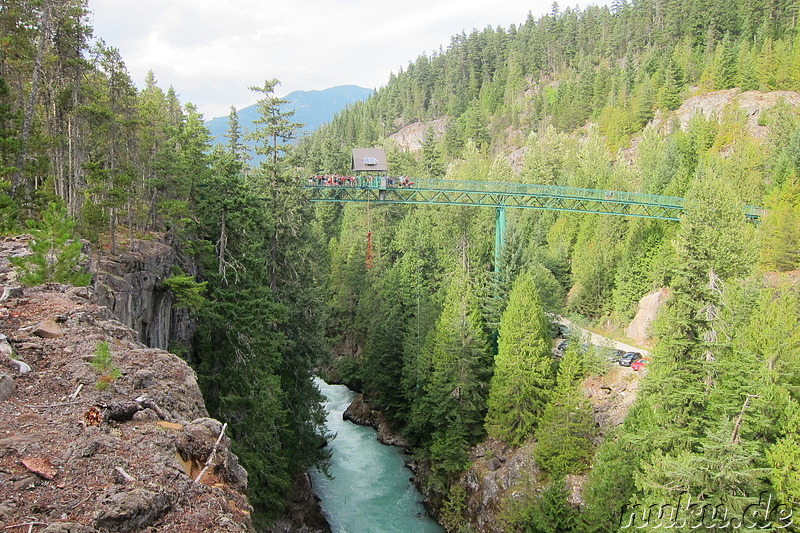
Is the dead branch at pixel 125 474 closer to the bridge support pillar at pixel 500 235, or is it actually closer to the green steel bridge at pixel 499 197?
the bridge support pillar at pixel 500 235

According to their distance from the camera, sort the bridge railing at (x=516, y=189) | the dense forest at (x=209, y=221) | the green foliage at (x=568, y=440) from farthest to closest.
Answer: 1. the bridge railing at (x=516, y=189)
2. the green foliage at (x=568, y=440)
3. the dense forest at (x=209, y=221)

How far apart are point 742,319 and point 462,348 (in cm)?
1464

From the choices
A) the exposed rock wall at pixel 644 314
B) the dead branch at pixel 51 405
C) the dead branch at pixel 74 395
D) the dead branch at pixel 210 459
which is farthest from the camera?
the exposed rock wall at pixel 644 314

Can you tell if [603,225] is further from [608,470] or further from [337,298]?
[608,470]

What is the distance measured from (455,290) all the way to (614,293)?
1793 centimetres

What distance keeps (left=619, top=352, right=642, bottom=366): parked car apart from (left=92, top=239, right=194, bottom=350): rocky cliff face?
24925 mm

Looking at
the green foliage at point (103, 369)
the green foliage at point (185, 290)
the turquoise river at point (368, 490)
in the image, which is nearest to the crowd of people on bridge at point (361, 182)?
the turquoise river at point (368, 490)

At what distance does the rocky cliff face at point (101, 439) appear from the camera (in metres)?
5.58

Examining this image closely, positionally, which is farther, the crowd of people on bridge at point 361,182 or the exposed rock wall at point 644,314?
the crowd of people on bridge at point 361,182

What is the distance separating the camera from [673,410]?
64.4 feet

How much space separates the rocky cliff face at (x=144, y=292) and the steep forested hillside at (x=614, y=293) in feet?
53.8

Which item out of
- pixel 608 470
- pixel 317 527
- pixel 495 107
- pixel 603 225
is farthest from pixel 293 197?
pixel 495 107

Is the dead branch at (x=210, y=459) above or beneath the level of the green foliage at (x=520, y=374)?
above

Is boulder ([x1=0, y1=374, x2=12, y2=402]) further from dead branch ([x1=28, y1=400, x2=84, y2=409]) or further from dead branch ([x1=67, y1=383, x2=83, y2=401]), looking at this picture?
dead branch ([x1=67, y1=383, x2=83, y2=401])
